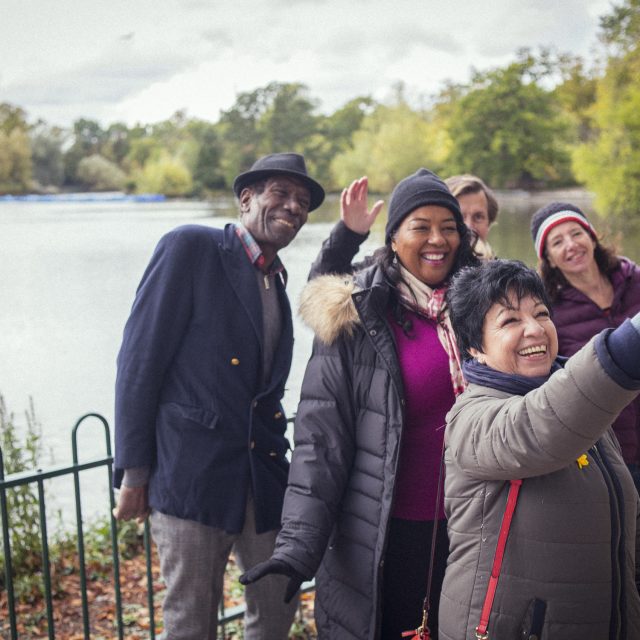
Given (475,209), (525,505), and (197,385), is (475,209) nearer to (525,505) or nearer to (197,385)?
(197,385)

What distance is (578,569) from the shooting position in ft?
4.43

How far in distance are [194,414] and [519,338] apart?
41.5 inches

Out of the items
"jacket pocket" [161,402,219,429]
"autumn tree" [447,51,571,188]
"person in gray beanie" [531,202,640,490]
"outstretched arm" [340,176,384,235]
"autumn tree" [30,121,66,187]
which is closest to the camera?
"jacket pocket" [161,402,219,429]

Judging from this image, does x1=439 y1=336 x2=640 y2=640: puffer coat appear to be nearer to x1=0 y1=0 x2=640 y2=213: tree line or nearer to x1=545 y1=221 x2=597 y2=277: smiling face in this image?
x1=545 y1=221 x2=597 y2=277: smiling face

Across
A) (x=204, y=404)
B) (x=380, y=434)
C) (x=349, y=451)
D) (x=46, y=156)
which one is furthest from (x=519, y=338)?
(x=46, y=156)

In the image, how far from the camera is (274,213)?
2236 mm

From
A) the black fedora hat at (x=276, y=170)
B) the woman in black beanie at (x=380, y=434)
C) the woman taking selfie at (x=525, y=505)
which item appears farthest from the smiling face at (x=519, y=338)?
the black fedora hat at (x=276, y=170)

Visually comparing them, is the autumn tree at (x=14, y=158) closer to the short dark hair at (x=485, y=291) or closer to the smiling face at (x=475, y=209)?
the smiling face at (x=475, y=209)

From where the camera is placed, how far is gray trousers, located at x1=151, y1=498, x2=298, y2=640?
210 cm

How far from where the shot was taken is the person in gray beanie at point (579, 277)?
2510 mm

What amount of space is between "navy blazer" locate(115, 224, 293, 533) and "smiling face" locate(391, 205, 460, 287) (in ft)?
1.69

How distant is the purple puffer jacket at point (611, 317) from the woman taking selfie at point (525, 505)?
0.98m

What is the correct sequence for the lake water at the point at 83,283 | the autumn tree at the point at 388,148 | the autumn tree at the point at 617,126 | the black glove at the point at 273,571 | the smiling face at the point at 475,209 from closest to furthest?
the black glove at the point at 273,571
the smiling face at the point at 475,209
the lake water at the point at 83,283
the autumn tree at the point at 388,148
the autumn tree at the point at 617,126

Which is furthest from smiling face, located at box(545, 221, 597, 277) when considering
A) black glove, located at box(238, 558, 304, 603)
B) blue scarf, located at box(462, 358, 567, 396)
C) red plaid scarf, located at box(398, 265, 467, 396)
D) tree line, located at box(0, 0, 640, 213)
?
tree line, located at box(0, 0, 640, 213)
